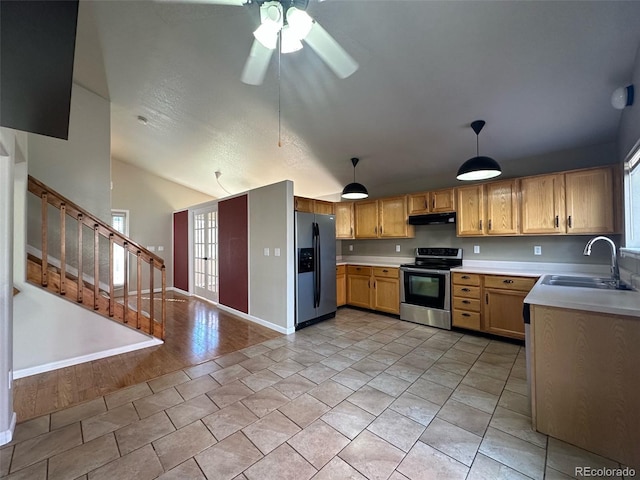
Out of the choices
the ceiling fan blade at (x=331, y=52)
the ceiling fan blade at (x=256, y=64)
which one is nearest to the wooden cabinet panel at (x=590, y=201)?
the ceiling fan blade at (x=331, y=52)

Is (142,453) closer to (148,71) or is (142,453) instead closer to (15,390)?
(15,390)

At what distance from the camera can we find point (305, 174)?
5160mm

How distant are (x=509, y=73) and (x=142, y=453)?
12.9 feet

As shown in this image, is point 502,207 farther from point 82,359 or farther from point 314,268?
point 82,359

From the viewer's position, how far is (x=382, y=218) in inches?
193

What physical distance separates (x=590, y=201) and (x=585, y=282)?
42.9 inches

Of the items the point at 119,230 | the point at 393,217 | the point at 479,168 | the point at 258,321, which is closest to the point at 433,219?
the point at 393,217

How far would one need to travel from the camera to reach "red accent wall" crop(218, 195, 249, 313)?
450 centimetres

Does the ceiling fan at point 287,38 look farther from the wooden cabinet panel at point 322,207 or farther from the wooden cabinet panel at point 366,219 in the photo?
the wooden cabinet panel at point 366,219

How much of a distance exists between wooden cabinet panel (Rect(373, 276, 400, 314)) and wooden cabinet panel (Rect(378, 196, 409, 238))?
0.84 meters

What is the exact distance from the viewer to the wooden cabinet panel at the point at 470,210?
12.4ft

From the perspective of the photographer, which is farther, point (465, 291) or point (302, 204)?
point (302, 204)

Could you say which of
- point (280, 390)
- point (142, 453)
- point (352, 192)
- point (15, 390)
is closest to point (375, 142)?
point (352, 192)

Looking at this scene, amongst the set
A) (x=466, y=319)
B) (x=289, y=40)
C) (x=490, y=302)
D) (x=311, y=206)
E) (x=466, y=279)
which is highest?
(x=289, y=40)
